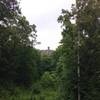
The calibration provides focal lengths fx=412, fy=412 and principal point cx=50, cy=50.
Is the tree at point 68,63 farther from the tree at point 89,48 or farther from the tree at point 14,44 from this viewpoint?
the tree at point 14,44

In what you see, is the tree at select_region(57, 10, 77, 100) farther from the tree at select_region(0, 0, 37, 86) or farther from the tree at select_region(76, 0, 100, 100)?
the tree at select_region(0, 0, 37, 86)

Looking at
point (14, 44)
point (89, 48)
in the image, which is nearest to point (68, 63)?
point (89, 48)

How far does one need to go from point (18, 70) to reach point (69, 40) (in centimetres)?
3647

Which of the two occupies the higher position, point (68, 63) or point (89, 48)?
point (89, 48)

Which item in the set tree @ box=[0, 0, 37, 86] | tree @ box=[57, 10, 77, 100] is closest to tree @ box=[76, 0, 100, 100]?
tree @ box=[57, 10, 77, 100]

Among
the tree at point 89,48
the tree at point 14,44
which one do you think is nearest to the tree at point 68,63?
the tree at point 89,48

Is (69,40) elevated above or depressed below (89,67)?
above

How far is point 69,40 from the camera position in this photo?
30141mm

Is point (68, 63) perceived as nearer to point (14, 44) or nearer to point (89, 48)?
point (89, 48)

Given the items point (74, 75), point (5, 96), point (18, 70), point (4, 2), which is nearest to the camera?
point (74, 75)

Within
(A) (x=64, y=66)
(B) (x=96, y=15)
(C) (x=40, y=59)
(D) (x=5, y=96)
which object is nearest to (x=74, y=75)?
(A) (x=64, y=66)

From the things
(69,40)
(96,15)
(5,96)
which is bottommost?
(5,96)

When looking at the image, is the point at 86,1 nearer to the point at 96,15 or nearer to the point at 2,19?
the point at 96,15

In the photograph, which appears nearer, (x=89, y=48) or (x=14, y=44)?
(x=89, y=48)
